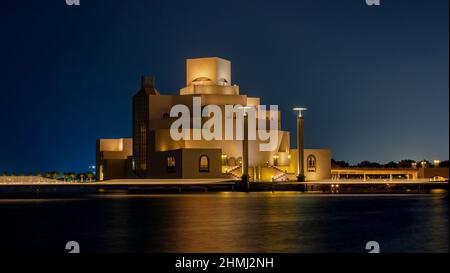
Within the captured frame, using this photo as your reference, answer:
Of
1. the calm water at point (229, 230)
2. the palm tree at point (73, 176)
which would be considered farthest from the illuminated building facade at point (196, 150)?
the palm tree at point (73, 176)

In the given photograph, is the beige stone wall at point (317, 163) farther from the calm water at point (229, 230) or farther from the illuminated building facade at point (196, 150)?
the calm water at point (229, 230)

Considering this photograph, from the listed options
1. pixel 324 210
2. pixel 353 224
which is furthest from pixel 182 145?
pixel 353 224

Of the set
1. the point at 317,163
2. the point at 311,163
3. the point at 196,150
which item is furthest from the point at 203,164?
the point at 317,163

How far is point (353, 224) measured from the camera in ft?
86.1

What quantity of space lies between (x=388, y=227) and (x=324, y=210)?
Answer: 9444 mm

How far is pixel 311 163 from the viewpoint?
8019cm

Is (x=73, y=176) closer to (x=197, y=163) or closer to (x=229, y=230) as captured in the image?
(x=197, y=163)

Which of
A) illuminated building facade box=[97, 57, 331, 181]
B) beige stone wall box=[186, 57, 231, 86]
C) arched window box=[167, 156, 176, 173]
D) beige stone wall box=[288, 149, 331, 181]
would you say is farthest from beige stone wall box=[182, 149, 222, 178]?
beige stone wall box=[186, 57, 231, 86]

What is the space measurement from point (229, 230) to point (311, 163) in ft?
188

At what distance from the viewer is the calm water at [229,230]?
19.4 m

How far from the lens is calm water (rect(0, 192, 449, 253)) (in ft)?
63.6

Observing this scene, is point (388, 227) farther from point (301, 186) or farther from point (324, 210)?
point (301, 186)

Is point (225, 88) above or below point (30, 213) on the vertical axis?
above

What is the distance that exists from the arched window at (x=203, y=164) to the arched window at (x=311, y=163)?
14176mm
